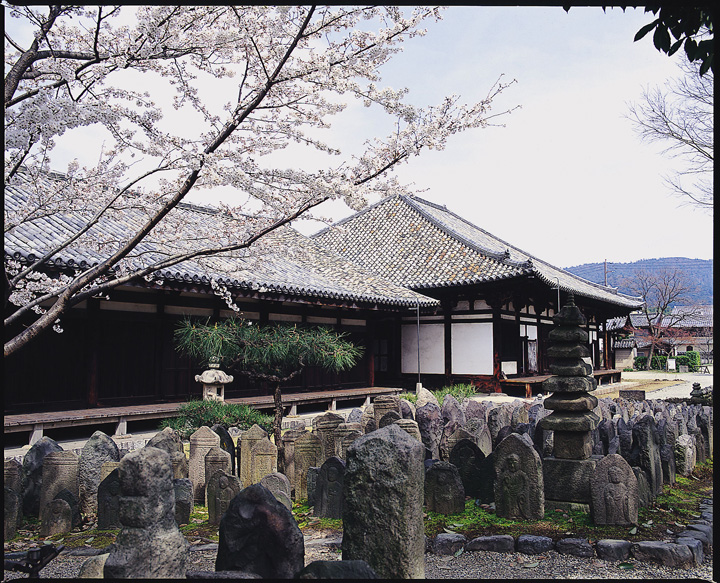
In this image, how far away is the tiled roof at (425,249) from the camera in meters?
17.2

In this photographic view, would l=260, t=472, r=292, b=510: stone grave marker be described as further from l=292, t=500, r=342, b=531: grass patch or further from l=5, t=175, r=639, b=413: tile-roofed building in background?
l=5, t=175, r=639, b=413: tile-roofed building in background

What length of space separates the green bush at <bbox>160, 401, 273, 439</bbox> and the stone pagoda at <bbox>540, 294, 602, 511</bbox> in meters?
4.82

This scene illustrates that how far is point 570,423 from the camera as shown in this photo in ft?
18.2

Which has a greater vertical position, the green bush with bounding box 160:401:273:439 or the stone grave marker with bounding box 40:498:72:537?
the green bush with bounding box 160:401:273:439

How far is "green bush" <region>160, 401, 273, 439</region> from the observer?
9.02m

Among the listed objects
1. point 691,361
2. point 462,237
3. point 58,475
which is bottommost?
point 58,475

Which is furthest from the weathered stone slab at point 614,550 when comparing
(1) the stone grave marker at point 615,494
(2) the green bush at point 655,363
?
(2) the green bush at point 655,363

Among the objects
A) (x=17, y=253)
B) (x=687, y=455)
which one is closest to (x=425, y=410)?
(x=687, y=455)

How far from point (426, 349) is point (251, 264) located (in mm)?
13652

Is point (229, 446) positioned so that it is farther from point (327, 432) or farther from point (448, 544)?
point (448, 544)

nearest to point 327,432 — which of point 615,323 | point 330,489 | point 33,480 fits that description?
point 330,489

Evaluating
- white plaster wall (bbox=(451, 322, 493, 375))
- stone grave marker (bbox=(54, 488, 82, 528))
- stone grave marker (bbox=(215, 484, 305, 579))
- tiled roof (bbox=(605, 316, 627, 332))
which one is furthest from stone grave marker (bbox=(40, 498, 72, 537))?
tiled roof (bbox=(605, 316, 627, 332))

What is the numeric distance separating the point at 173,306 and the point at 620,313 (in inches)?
942

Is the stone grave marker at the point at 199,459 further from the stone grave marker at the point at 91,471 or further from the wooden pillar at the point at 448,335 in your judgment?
the wooden pillar at the point at 448,335
